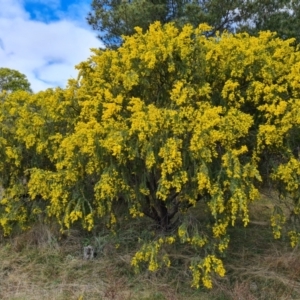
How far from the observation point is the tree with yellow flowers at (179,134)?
13.6ft

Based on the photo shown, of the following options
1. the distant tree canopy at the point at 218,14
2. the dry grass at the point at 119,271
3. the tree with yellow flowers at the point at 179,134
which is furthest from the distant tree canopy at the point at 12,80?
the tree with yellow flowers at the point at 179,134

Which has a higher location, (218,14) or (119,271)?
(218,14)

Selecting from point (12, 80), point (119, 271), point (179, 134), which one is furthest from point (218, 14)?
point (12, 80)

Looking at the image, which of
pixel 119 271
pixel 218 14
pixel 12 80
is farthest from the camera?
pixel 12 80

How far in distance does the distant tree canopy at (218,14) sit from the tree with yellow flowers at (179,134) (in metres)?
5.52

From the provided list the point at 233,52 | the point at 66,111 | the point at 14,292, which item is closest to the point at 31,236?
the point at 14,292

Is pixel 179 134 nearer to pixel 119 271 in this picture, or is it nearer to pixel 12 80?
pixel 119 271

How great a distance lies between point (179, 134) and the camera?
4.18 meters

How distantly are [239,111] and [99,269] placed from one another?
2.55 m

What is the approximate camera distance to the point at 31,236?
231 inches

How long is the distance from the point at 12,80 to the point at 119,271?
15683 mm

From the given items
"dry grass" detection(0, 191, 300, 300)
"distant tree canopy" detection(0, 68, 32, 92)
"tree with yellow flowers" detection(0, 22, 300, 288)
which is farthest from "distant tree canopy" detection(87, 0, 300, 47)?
"distant tree canopy" detection(0, 68, 32, 92)

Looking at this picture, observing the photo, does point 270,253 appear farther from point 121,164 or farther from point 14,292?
point 14,292

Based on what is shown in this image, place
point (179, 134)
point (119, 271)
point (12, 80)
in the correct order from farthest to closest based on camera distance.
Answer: point (12, 80) < point (119, 271) < point (179, 134)
